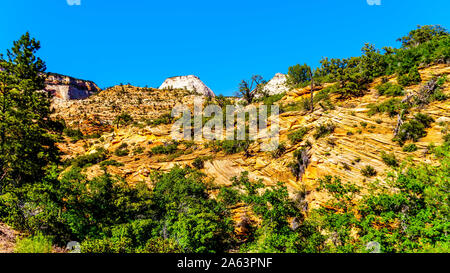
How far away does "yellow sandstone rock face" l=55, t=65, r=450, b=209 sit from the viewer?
20.4 m

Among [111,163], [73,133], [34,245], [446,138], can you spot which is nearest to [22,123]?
[34,245]

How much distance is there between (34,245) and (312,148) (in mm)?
24295

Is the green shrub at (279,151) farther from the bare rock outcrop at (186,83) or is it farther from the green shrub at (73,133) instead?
the bare rock outcrop at (186,83)

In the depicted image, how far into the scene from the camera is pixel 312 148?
2375 cm

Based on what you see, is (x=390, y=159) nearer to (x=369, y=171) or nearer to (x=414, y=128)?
(x=369, y=171)

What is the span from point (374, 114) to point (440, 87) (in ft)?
22.0

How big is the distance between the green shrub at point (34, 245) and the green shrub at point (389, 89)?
1412 inches

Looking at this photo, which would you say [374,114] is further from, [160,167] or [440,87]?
[160,167]

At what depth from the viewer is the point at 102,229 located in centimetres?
1727

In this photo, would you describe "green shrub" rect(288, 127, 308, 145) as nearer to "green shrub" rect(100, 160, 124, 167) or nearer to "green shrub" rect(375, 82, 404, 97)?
"green shrub" rect(375, 82, 404, 97)

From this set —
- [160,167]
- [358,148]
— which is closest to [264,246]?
[358,148]

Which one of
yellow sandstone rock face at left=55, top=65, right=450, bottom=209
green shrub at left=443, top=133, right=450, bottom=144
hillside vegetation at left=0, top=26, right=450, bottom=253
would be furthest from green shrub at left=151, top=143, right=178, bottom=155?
green shrub at left=443, top=133, right=450, bottom=144

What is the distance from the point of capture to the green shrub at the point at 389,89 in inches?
1012

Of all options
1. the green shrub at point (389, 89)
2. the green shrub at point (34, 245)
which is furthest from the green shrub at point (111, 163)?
the green shrub at point (389, 89)
